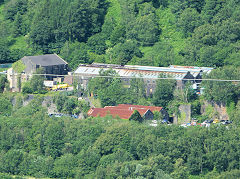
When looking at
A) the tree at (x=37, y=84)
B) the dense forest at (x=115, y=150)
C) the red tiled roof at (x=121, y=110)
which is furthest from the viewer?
the tree at (x=37, y=84)

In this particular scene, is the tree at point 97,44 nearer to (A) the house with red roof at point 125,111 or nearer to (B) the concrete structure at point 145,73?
(B) the concrete structure at point 145,73

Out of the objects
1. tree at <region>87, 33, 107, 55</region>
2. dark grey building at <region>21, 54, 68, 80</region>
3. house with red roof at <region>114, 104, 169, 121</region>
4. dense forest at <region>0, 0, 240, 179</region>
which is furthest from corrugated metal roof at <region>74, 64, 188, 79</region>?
tree at <region>87, 33, 107, 55</region>

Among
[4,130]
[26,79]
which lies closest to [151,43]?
[26,79]

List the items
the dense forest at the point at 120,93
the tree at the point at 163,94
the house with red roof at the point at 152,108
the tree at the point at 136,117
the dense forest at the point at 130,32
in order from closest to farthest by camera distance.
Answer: the dense forest at the point at 120,93
the tree at the point at 136,117
the house with red roof at the point at 152,108
the tree at the point at 163,94
the dense forest at the point at 130,32

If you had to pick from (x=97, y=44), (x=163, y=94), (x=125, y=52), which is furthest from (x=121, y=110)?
(x=97, y=44)

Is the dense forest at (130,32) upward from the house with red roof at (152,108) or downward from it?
upward

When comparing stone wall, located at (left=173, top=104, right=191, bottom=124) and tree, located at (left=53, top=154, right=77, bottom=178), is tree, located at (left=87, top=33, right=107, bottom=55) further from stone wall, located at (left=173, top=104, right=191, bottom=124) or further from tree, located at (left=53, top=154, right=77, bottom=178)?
tree, located at (left=53, top=154, right=77, bottom=178)

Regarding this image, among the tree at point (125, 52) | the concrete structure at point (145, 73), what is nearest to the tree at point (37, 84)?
the concrete structure at point (145, 73)
